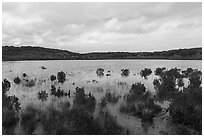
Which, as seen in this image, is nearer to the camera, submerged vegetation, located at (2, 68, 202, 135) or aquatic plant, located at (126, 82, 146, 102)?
submerged vegetation, located at (2, 68, 202, 135)

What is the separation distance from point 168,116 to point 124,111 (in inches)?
56.4

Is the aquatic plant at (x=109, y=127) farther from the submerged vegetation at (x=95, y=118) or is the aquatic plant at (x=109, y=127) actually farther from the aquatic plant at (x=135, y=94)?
the aquatic plant at (x=135, y=94)

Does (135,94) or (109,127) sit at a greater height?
(135,94)

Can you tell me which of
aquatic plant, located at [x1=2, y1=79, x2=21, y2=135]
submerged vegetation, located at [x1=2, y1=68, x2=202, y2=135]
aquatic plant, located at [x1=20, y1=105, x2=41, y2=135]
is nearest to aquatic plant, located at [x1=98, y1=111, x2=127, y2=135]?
submerged vegetation, located at [x1=2, y1=68, x2=202, y2=135]

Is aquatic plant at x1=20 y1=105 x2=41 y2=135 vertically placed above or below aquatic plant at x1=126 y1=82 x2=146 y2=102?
below

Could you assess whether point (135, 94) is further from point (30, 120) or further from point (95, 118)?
point (30, 120)

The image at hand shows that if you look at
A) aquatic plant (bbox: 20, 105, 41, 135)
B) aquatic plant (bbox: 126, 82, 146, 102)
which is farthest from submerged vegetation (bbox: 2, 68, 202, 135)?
aquatic plant (bbox: 126, 82, 146, 102)

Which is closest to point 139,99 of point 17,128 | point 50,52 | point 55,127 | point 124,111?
point 124,111

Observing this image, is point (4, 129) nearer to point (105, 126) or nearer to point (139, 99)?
point (105, 126)

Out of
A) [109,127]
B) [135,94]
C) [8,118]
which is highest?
[135,94]

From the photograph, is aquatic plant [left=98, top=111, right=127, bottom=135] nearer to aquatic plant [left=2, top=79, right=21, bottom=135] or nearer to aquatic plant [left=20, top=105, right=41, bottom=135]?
aquatic plant [left=20, top=105, right=41, bottom=135]

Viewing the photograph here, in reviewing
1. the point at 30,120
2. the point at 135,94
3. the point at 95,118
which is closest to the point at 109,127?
the point at 95,118

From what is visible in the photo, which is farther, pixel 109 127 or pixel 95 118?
pixel 95 118

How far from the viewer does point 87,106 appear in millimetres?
6895
